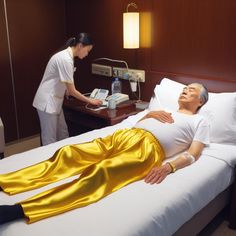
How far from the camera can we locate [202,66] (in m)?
2.64

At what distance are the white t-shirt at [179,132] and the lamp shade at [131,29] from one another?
1.05 m

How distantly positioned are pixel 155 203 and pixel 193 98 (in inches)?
37.6

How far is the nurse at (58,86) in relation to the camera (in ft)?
8.84

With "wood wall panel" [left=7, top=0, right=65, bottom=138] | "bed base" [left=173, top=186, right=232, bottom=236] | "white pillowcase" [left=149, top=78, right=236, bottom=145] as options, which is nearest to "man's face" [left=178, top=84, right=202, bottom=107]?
"white pillowcase" [left=149, top=78, right=236, bottom=145]

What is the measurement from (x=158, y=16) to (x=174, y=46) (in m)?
0.31

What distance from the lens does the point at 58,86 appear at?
2824 millimetres

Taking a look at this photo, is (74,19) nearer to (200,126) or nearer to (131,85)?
(131,85)

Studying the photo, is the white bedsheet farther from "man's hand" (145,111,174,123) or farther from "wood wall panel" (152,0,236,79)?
"wood wall panel" (152,0,236,79)

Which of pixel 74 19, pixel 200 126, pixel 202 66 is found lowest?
pixel 200 126

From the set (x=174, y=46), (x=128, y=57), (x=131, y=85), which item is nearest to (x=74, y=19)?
(x=128, y=57)

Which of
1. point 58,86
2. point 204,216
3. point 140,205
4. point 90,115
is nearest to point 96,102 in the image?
point 90,115

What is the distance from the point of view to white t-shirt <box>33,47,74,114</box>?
8.84 ft

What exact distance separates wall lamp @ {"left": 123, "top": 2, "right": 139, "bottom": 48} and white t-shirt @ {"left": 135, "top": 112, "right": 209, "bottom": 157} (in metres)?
1.05

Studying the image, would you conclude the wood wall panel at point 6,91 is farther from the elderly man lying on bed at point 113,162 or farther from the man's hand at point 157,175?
the man's hand at point 157,175
